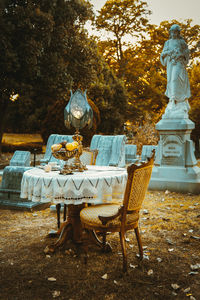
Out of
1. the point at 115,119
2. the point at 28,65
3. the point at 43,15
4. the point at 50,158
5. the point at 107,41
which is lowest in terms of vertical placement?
the point at 50,158

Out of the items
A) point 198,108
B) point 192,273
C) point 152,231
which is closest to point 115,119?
point 198,108

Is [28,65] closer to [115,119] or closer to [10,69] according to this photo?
[10,69]

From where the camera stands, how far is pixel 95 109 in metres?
16.9

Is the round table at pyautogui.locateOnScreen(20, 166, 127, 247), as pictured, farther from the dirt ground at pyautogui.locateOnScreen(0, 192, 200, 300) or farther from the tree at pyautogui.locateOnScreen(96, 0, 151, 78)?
the tree at pyautogui.locateOnScreen(96, 0, 151, 78)

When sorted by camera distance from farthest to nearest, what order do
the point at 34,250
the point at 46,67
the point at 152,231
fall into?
the point at 46,67 < the point at 152,231 < the point at 34,250

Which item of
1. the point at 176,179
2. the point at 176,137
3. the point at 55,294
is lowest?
the point at 55,294

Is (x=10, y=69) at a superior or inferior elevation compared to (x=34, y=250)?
superior

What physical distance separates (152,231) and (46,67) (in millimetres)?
8574

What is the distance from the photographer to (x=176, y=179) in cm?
738

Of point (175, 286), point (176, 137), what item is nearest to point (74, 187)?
point (175, 286)

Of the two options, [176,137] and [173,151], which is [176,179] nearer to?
[173,151]

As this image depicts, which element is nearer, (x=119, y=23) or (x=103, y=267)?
(x=103, y=267)

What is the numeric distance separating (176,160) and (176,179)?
47 centimetres

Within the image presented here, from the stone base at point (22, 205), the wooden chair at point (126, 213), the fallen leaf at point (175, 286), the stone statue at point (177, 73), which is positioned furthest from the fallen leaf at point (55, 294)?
the stone statue at point (177, 73)
